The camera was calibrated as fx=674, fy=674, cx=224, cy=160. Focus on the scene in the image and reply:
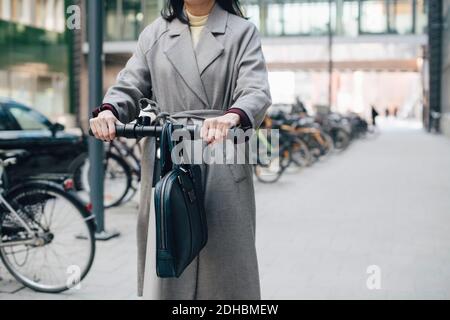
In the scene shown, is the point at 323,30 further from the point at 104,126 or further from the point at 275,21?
the point at 104,126

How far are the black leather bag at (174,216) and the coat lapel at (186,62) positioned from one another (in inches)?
9.7

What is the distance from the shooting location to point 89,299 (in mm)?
4293

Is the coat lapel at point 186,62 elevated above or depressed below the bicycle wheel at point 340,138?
above

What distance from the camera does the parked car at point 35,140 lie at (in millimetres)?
8258

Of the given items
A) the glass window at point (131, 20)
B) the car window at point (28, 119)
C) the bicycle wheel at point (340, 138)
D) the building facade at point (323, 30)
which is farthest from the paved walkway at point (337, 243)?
the glass window at point (131, 20)

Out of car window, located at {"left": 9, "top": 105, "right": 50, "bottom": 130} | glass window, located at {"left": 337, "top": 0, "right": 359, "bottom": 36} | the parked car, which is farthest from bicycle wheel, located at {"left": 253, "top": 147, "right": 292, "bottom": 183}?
glass window, located at {"left": 337, "top": 0, "right": 359, "bottom": 36}

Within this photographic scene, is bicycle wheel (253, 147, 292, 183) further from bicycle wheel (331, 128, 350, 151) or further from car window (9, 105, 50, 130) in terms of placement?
bicycle wheel (331, 128, 350, 151)

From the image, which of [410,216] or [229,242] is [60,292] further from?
[410,216]

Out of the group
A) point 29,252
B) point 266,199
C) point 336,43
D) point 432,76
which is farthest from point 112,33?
point 29,252

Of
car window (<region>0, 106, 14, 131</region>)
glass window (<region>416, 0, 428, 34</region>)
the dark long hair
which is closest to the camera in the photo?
the dark long hair

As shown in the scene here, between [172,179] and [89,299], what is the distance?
8.21 ft

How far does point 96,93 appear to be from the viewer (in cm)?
611

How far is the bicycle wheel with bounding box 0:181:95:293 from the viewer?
4.27 m

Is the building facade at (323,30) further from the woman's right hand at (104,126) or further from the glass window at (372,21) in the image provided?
the woman's right hand at (104,126)
